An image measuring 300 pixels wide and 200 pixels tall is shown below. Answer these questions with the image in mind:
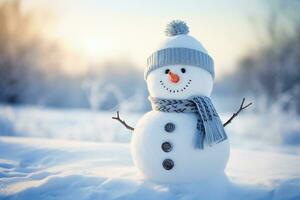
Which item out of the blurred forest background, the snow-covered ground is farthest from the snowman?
the blurred forest background

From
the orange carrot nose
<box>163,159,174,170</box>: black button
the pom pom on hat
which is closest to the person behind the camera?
<box>163,159,174,170</box>: black button

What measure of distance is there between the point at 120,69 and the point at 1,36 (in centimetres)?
558

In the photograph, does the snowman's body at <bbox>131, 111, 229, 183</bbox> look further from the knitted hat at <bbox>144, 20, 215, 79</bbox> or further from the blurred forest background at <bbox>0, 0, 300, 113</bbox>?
the blurred forest background at <bbox>0, 0, 300, 113</bbox>

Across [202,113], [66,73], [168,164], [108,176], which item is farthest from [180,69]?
[66,73]

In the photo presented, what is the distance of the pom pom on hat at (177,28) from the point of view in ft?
9.91

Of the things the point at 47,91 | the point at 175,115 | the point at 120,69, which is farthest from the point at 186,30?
the point at 120,69

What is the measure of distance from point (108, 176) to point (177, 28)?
1.43 meters

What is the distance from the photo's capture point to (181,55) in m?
2.75

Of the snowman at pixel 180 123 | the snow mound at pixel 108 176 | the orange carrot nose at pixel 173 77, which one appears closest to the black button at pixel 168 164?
the snowman at pixel 180 123

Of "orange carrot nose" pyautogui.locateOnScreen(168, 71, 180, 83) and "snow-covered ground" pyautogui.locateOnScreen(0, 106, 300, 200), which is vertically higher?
"orange carrot nose" pyautogui.locateOnScreen(168, 71, 180, 83)

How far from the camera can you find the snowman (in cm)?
263

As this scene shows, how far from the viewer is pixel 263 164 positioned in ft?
12.5

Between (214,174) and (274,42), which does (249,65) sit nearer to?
(274,42)

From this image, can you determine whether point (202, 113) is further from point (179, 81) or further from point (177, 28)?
point (177, 28)
